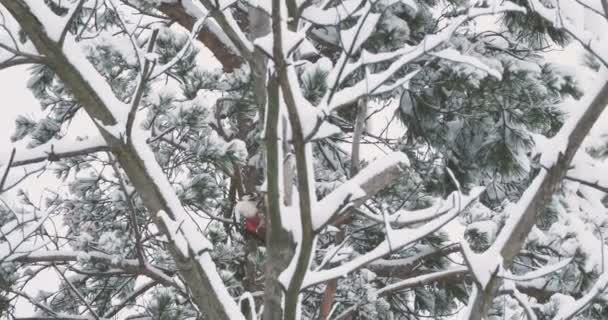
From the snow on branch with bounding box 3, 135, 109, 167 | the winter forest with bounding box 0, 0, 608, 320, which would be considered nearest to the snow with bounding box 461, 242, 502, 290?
the winter forest with bounding box 0, 0, 608, 320

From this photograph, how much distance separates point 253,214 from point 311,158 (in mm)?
1758

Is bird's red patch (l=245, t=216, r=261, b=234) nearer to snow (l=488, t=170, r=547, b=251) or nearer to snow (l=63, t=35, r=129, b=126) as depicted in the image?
snow (l=63, t=35, r=129, b=126)

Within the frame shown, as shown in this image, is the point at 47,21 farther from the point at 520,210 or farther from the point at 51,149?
the point at 520,210

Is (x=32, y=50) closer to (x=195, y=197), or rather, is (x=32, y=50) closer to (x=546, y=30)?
(x=195, y=197)

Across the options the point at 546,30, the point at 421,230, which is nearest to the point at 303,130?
the point at 421,230

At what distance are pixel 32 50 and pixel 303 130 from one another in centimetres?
131

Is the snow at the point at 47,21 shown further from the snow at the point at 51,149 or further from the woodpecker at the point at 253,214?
the woodpecker at the point at 253,214

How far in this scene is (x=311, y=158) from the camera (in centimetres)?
218

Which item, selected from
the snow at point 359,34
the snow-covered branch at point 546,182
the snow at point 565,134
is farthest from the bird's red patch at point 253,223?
the snow at point 359,34

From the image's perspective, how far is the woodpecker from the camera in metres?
3.88

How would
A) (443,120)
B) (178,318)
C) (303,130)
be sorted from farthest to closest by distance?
1. (443,120)
2. (178,318)
3. (303,130)

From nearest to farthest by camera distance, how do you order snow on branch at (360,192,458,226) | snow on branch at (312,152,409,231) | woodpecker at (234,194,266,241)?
snow on branch at (312,152,409,231) → snow on branch at (360,192,458,226) → woodpecker at (234,194,266,241)

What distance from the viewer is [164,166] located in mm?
4242

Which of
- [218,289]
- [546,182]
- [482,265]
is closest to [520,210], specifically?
[546,182]
